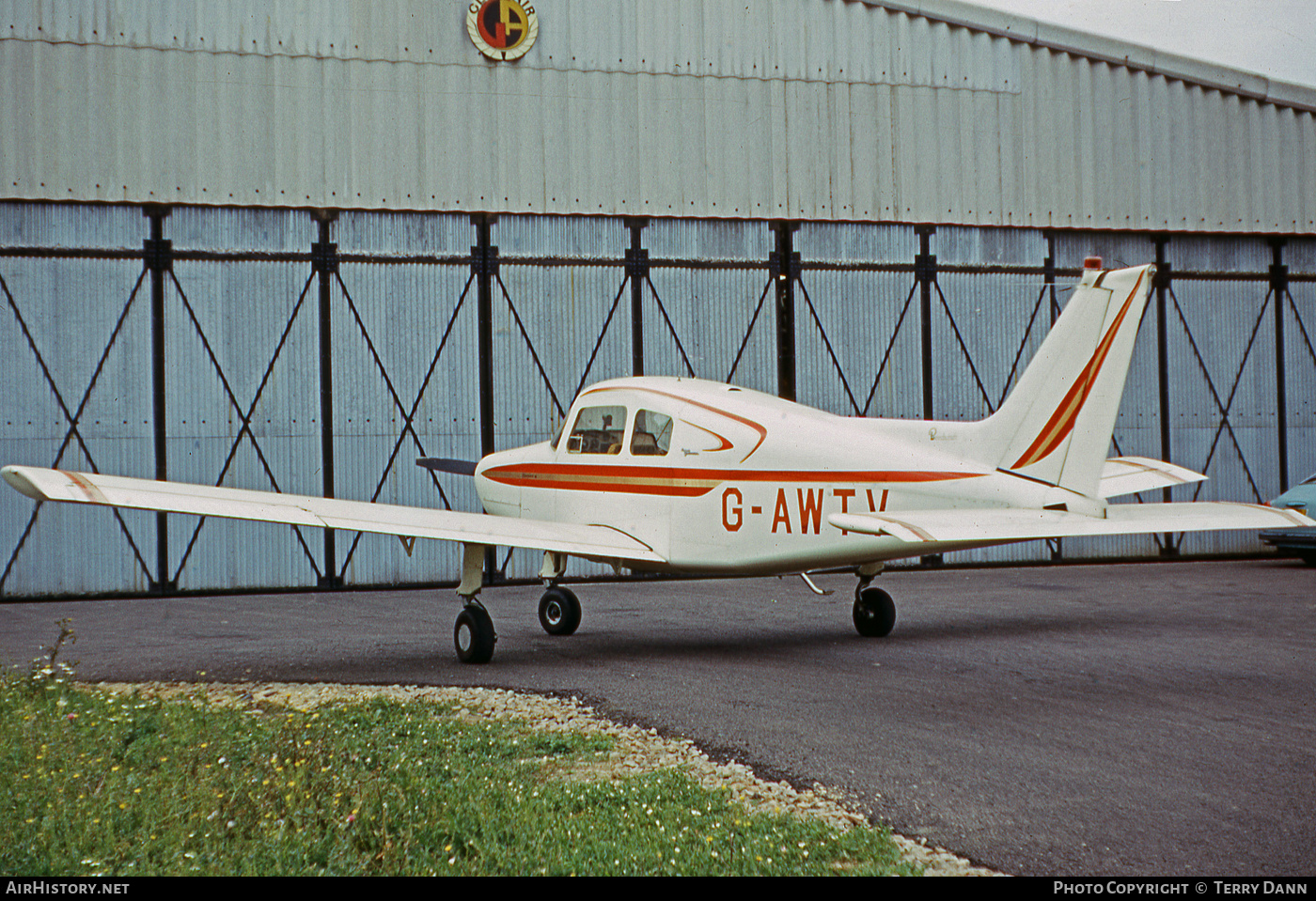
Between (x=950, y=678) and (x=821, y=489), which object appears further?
(x=821, y=489)

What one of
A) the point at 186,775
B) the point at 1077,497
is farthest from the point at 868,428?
the point at 186,775

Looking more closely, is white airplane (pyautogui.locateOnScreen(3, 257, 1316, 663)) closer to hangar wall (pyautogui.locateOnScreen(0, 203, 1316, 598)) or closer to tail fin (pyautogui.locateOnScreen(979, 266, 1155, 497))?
tail fin (pyautogui.locateOnScreen(979, 266, 1155, 497))

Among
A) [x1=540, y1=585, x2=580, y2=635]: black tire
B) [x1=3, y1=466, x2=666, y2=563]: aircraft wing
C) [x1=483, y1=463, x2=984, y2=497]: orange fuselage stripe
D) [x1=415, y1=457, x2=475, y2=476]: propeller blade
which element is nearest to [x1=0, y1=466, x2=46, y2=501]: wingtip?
[x1=3, y1=466, x2=666, y2=563]: aircraft wing

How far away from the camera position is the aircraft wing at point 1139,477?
1194 centimetres

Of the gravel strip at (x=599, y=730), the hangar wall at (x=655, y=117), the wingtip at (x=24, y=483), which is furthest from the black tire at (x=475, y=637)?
the hangar wall at (x=655, y=117)

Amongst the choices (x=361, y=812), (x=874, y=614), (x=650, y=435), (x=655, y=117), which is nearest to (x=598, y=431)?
(x=650, y=435)

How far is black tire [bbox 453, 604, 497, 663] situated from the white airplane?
1 centimetres

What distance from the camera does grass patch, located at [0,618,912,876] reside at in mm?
4156

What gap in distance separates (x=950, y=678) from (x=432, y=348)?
A: 12570mm

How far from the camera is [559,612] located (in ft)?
37.8

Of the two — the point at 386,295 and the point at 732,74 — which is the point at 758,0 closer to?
the point at 732,74

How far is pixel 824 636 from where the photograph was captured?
1093 centimetres

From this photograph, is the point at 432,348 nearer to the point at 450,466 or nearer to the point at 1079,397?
the point at 450,466

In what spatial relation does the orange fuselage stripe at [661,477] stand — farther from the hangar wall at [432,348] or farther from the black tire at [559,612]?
the hangar wall at [432,348]
